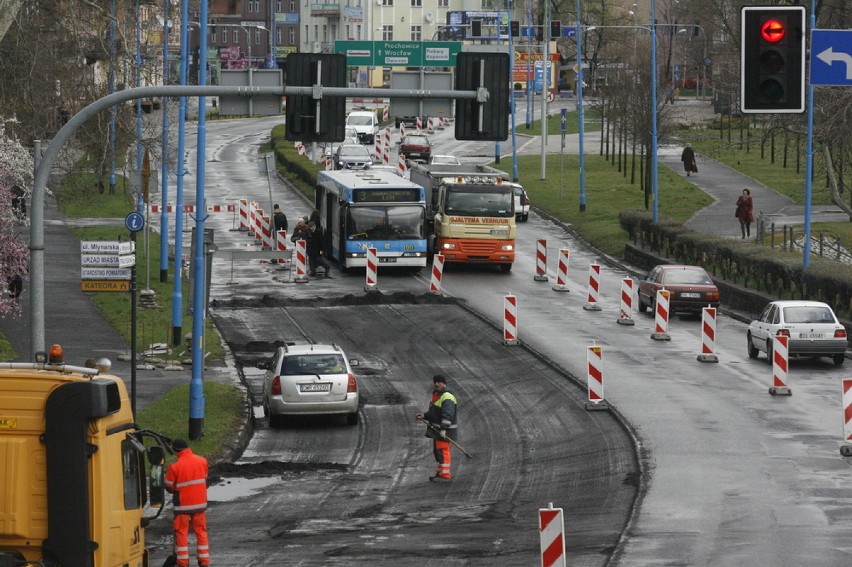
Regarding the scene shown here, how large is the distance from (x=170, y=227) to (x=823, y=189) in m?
27.5

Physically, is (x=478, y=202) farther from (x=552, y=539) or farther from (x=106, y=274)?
(x=552, y=539)

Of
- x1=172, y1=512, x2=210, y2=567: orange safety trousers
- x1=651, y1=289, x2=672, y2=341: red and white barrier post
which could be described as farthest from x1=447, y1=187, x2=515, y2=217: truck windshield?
x1=172, y1=512, x2=210, y2=567: orange safety trousers

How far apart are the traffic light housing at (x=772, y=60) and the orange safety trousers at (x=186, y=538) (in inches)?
285

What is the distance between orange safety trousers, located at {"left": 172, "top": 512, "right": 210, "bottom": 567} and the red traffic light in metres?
7.78

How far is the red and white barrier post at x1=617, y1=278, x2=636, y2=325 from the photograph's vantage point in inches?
1495

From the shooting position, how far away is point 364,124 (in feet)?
316

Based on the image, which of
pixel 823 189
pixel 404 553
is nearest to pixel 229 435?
pixel 404 553

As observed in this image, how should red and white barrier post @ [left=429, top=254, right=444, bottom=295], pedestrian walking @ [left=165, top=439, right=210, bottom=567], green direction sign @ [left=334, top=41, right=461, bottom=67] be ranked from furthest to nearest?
green direction sign @ [left=334, top=41, right=461, bottom=67] < red and white barrier post @ [left=429, top=254, right=444, bottom=295] < pedestrian walking @ [left=165, top=439, right=210, bottom=567]

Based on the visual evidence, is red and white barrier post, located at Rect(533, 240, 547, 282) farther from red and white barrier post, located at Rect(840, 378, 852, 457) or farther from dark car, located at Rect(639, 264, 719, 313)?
red and white barrier post, located at Rect(840, 378, 852, 457)

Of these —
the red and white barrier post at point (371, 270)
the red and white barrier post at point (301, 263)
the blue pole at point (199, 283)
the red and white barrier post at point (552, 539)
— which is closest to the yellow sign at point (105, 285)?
the blue pole at point (199, 283)

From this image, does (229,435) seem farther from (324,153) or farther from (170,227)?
(324,153)

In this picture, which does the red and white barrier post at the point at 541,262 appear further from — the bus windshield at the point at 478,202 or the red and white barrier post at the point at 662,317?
the red and white barrier post at the point at 662,317

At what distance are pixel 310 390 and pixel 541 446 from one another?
4.23 metres

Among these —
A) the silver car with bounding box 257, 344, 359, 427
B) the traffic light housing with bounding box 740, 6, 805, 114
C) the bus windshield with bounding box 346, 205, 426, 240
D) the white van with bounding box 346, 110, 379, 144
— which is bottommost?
the silver car with bounding box 257, 344, 359, 427
